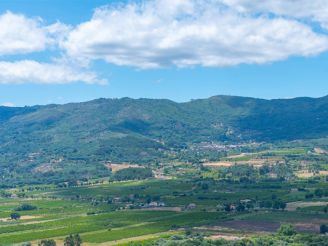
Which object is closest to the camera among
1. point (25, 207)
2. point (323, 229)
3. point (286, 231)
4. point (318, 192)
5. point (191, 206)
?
point (286, 231)

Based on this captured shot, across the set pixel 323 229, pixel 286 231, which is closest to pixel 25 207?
pixel 286 231

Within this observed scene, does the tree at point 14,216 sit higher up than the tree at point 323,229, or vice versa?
the tree at point 14,216

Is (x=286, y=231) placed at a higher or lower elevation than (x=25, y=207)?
lower

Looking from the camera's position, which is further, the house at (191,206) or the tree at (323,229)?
the house at (191,206)

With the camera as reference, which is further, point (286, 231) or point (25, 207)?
point (25, 207)

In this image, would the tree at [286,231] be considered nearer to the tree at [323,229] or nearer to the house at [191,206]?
the tree at [323,229]

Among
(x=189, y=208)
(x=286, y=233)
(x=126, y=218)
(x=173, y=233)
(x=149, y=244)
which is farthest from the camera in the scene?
(x=189, y=208)

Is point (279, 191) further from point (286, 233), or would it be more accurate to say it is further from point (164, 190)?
point (286, 233)

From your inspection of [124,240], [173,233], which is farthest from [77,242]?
[173,233]

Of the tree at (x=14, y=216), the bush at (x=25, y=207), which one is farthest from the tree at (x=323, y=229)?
the bush at (x=25, y=207)

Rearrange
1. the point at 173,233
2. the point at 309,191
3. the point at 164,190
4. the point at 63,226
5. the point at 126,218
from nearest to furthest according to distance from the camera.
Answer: the point at 173,233 < the point at 63,226 < the point at 126,218 < the point at 309,191 < the point at 164,190

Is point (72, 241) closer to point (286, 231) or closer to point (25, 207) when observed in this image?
point (286, 231)
